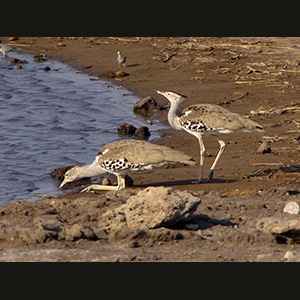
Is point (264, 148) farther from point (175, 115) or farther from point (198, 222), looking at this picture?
point (198, 222)

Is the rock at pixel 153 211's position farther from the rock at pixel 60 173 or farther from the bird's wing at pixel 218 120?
the rock at pixel 60 173

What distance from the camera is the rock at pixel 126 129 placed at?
13891mm

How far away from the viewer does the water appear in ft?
37.7

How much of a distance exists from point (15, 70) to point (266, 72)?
10240 mm

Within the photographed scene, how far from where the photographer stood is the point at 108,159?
9.52 metres

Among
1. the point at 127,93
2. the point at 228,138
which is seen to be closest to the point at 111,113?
the point at 127,93

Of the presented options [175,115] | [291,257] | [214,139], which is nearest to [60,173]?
[175,115]

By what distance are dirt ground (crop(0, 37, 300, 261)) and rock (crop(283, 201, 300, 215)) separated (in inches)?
4.3

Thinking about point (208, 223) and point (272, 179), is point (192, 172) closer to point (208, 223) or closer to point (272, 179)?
point (272, 179)

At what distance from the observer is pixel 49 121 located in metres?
15.7

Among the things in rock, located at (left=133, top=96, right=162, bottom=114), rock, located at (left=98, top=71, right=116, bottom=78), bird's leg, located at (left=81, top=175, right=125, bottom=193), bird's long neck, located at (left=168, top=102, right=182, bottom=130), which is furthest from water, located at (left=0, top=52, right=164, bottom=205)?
bird's long neck, located at (left=168, top=102, right=182, bottom=130)

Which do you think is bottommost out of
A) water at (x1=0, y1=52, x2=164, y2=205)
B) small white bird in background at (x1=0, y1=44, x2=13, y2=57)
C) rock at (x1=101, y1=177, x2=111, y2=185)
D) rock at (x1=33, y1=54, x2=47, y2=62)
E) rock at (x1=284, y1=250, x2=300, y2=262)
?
water at (x1=0, y1=52, x2=164, y2=205)

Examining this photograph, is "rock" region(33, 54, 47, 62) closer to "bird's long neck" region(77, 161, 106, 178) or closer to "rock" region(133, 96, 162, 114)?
"rock" region(133, 96, 162, 114)

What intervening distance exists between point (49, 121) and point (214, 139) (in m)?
5.17
